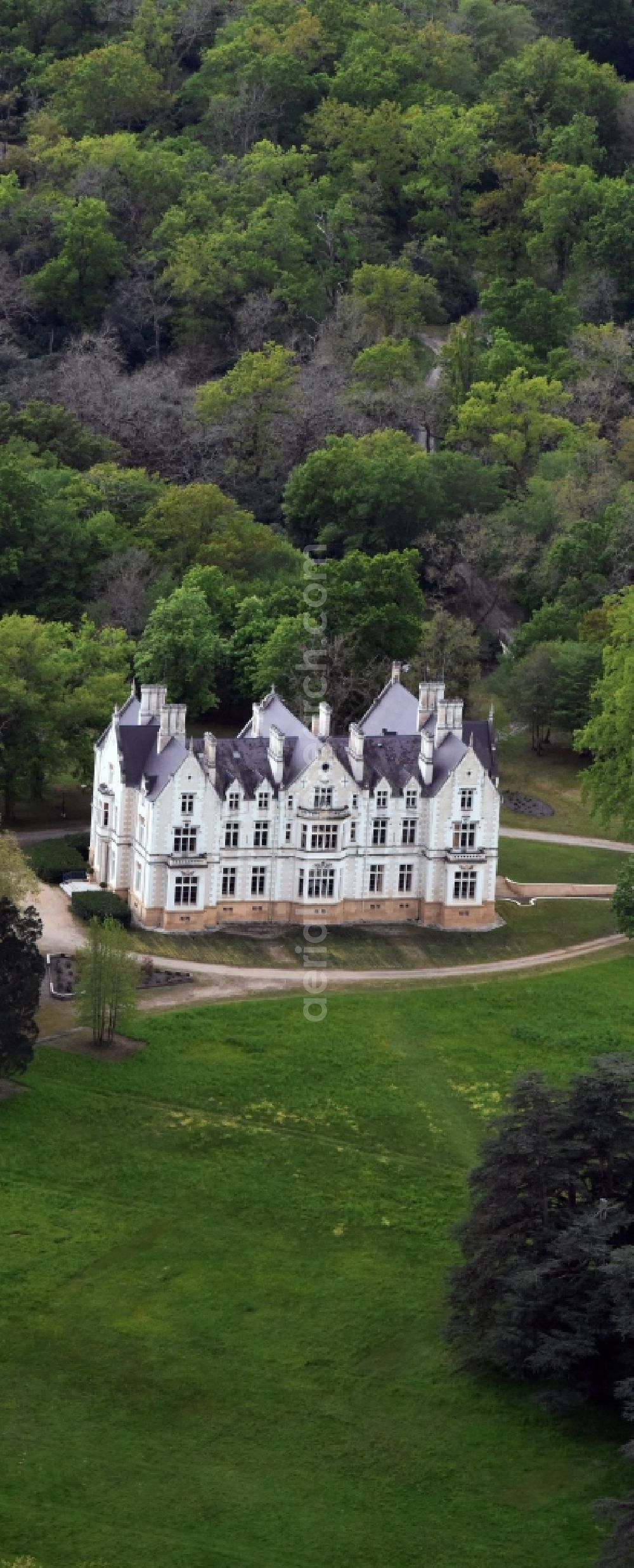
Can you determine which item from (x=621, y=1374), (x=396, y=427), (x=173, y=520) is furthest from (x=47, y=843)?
(x=396, y=427)

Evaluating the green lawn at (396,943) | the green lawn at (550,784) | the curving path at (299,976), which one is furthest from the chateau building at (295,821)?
the green lawn at (550,784)

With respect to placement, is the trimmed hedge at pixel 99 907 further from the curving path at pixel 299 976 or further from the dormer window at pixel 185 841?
the dormer window at pixel 185 841

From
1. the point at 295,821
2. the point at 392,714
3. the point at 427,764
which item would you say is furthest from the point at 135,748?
the point at 392,714

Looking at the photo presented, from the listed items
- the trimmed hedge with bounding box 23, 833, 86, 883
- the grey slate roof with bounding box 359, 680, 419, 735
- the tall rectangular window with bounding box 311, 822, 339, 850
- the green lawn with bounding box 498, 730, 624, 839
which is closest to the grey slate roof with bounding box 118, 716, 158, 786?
the trimmed hedge with bounding box 23, 833, 86, 883

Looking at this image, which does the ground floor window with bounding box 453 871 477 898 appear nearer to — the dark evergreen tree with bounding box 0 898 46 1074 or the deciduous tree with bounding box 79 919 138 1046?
the deciduous tree with bounding box 79 919 138 1046

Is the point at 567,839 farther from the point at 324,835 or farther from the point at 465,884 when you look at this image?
the point at 324,835

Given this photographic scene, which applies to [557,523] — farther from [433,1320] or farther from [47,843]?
[433,1320]
